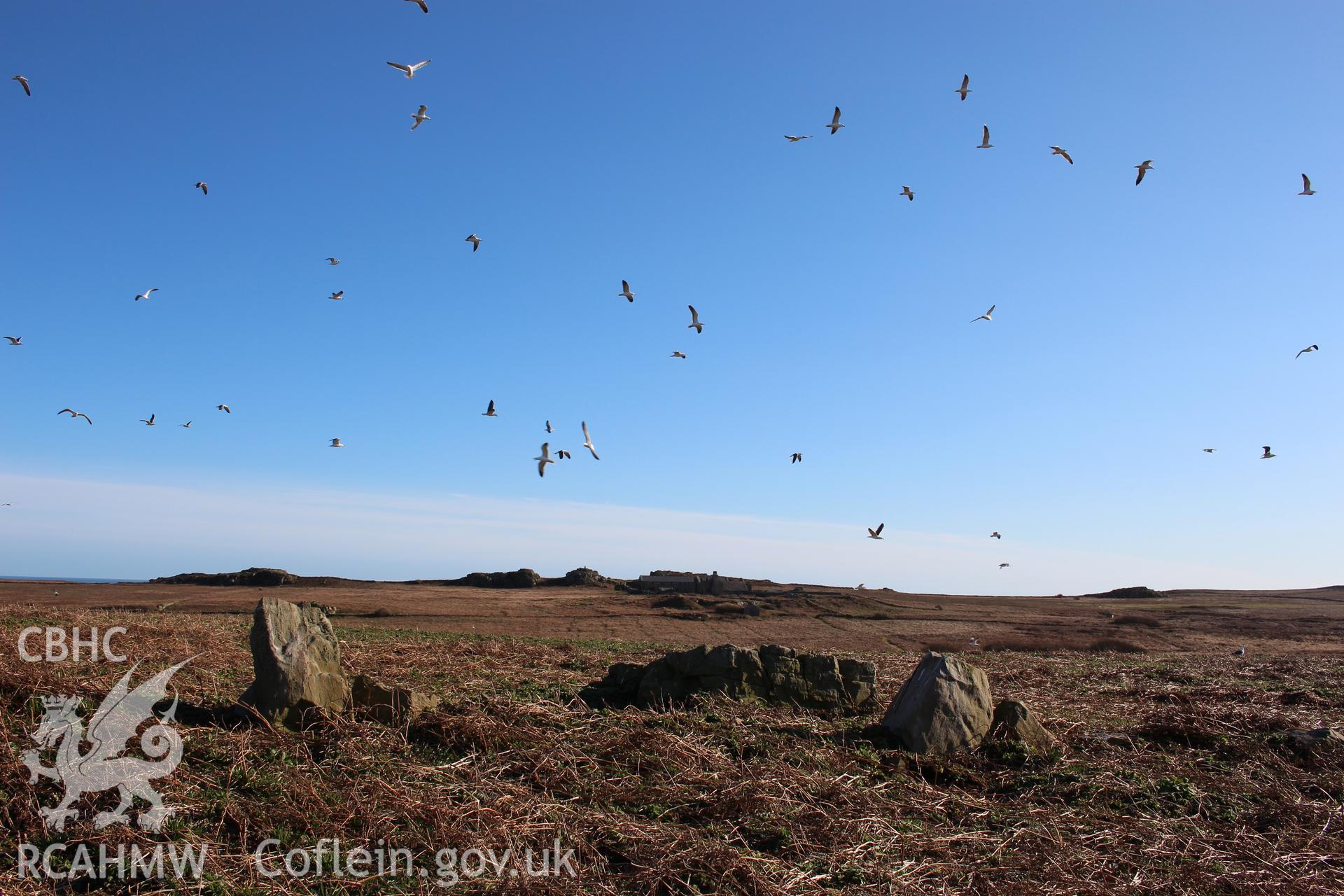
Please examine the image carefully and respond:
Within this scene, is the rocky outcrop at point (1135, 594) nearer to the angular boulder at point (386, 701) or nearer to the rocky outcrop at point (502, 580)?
the rocky outcrop at point (502, 580)

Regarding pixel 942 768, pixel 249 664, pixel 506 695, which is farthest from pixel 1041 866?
pixel 249 664

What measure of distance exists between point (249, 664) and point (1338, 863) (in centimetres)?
1481

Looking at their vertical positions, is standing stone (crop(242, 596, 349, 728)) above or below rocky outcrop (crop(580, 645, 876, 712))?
above

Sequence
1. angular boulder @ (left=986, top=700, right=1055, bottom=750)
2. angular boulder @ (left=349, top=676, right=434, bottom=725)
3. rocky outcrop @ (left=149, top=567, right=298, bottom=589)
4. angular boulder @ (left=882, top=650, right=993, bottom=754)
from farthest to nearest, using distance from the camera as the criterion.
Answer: rocky outcrop @ (left=149, top=567, right=298, bottom=589) → angular boulder @ (left=986, top=700, right=1055, bottom=750) → angular boulder @ (left=882, top=650, right=993, bottom=754) → angular boulder @ (left=349, top=676, right=434, bottom=725)

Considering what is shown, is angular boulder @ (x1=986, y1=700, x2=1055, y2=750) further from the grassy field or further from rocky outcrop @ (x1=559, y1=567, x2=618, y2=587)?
rocky outcrop @ (x1=559, y1=567, x2=618, y2=587)

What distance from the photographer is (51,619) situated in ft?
55.2

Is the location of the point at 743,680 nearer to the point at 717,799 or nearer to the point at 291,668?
the point at 717,799

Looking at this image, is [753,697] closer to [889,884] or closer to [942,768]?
[942,768]

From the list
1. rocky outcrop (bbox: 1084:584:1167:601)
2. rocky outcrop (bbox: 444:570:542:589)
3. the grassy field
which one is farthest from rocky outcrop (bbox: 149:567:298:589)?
rocky outcrop (bbox: 1084:584:1167:601)

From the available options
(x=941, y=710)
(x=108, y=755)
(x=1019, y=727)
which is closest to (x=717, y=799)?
(x=941, y=710)

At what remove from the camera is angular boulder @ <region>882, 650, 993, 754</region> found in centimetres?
1064

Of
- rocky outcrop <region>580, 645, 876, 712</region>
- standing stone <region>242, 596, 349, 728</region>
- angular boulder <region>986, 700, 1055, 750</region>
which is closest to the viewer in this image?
standing stone <region>242, 596, 349, 728</region>

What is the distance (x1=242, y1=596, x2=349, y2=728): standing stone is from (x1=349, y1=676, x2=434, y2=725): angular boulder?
15 cm

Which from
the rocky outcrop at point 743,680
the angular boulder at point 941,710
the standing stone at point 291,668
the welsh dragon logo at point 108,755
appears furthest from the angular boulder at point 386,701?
the angular boulder at point 941,710
